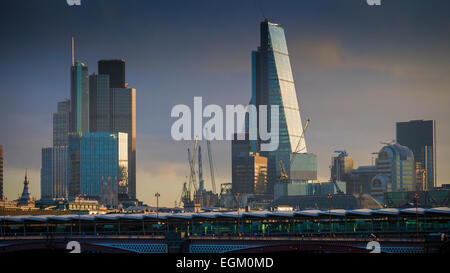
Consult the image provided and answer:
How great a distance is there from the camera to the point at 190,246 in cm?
17612

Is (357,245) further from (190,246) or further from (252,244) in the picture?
(190,246)
